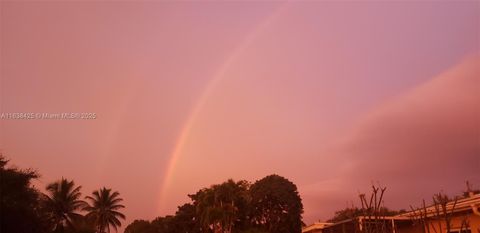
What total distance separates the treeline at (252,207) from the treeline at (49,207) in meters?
12.4

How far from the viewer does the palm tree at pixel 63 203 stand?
39062mm

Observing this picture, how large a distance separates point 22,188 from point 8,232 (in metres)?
3.25

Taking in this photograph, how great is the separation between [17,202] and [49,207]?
17090 millimetres

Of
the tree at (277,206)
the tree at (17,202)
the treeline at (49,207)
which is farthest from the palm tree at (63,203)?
the tree at (277,206)

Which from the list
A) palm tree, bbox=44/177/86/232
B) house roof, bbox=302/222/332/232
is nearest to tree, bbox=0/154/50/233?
palm tree, bbox=44/177/86/232

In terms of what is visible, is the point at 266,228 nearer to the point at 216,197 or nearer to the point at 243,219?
the point at 243,219

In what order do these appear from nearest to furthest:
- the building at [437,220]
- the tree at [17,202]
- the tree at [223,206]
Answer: the building at [437,220] → the tree at [17,202] → the tree at [223,206]

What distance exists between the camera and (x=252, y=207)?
54594mm

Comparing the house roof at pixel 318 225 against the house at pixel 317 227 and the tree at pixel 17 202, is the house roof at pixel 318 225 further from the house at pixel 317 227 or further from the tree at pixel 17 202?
the tree at pixel 17 202

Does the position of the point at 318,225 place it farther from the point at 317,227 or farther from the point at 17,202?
the point at 17,202

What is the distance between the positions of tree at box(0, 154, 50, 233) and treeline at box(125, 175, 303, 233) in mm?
24727

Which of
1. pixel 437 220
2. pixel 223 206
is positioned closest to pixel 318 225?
pixel 223 206

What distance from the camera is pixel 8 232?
22.0 m

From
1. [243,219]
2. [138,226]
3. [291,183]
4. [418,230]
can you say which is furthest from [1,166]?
[138,226]
